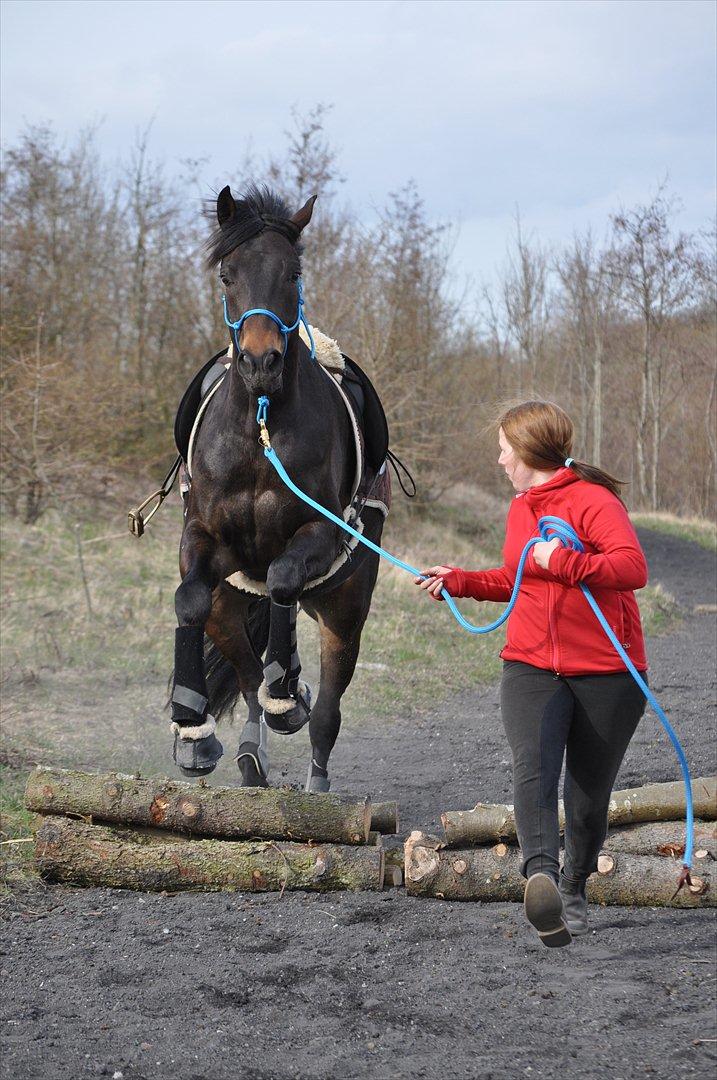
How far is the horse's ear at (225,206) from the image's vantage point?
4418mm

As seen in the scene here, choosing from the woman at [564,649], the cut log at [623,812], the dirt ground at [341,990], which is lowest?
the dirt ground at [341,990]

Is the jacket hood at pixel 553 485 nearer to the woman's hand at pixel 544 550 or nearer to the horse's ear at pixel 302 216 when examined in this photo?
the woman's hand at pixel 544 550

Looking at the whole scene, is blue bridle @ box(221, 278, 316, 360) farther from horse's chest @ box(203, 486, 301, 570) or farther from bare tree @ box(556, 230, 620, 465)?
bare tree @ box(556, 230, 620, 465)

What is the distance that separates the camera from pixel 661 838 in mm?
4242

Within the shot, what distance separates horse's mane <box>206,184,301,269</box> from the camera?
14.5ft

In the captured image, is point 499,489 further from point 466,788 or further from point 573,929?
point 573,929

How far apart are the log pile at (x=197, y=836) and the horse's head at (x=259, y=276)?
5.94 feet

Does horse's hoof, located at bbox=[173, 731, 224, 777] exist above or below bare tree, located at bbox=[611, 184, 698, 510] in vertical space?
below

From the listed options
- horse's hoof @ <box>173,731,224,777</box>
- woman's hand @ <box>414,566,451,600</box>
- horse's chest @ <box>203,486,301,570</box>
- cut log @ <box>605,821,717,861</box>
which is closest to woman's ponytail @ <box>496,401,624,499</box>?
woman's hand @ <box>414,566,451,600</box>

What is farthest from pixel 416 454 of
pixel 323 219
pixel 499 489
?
pixel 499 489

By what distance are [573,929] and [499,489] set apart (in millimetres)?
19134

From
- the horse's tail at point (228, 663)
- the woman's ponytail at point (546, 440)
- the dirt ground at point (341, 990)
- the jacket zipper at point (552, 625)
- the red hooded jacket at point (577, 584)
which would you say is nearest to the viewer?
the dirt ground at point (341, 990)

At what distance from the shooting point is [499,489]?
22.2 metres

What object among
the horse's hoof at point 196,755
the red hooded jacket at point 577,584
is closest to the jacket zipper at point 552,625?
the red hooded jacket at point 577,584
